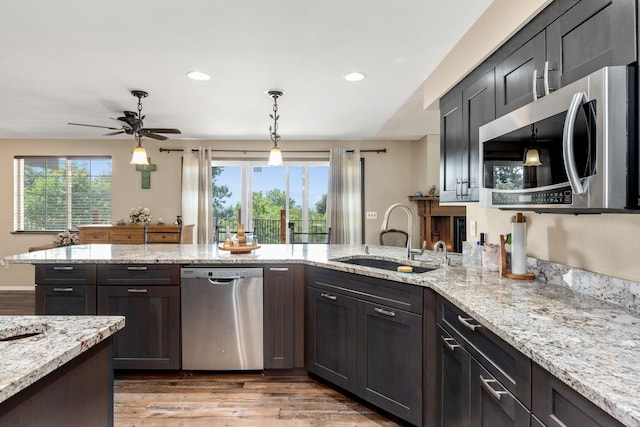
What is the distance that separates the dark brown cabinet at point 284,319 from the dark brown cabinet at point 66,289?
1.35 metres

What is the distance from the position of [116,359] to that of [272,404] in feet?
4.24

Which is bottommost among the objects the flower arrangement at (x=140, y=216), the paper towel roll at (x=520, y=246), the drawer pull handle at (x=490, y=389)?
the drawer pull handle at (x=490, y=389)

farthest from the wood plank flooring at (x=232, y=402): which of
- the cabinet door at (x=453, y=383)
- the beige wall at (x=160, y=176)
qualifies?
the beige wall at (x=160, y=176)

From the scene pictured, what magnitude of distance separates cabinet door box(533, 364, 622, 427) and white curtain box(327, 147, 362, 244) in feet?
15.4

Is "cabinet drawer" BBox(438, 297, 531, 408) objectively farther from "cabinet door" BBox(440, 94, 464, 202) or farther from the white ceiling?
the white ceiling

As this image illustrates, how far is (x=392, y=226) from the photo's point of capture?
227 inches

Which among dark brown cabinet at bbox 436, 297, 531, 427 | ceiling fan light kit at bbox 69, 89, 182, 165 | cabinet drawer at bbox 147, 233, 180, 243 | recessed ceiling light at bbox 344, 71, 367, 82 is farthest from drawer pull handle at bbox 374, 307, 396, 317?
cabinet drawer at bbox 147, 233, 180, 243

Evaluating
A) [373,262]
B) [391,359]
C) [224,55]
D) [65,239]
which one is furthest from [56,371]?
[65,239]

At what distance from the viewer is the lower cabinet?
196cm

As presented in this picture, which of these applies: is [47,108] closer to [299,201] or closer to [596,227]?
[299,201]

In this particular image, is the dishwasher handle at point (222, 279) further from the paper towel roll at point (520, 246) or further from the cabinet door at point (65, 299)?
the paper towel roll at point (520, 246)

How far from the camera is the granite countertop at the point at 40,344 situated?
30.3 inches

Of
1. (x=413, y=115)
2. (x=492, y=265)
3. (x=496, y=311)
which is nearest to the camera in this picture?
(x=496, y=311)

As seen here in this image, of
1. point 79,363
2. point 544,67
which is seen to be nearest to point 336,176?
point 544,67
